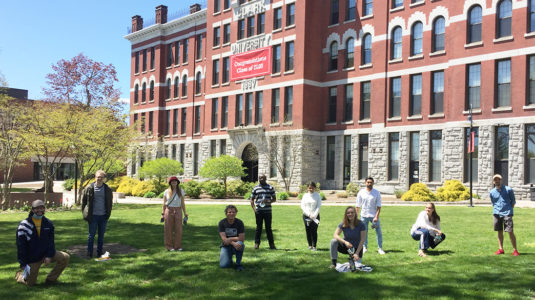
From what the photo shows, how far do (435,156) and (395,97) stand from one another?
5.17m

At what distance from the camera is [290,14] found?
3822 centimetres

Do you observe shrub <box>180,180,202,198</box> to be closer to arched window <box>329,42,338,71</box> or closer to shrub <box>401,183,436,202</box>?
shrub <box>401,183,436,202</box>

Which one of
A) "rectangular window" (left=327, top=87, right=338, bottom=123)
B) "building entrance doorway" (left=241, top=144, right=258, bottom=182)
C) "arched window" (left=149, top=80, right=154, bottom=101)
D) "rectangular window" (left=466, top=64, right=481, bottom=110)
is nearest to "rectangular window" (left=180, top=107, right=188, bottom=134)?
"arched window" (left=149, top=80, right=154, bottom=101)

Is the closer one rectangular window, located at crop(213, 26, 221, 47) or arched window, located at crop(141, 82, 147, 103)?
rectangular window, located at crop(213, 26, 221, 47)

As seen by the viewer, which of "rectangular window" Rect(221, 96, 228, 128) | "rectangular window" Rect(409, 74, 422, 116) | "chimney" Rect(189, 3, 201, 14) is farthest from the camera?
"chimney" Rect(189, 3, 201, 14)

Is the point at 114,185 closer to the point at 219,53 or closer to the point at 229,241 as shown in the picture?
the point at 219,53

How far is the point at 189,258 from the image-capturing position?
1060 cm

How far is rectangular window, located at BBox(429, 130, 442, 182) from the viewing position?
1216 inches

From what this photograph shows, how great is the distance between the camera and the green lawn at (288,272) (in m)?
7.64

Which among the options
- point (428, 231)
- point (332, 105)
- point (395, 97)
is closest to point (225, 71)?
point (332, 105)

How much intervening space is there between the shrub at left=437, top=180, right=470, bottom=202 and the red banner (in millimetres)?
17406

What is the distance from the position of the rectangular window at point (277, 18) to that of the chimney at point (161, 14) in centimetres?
1948

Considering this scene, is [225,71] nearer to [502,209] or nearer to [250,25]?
[250,25]

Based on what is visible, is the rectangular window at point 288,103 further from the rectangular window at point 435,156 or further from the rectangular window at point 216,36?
the rectangular window at point 435,156
